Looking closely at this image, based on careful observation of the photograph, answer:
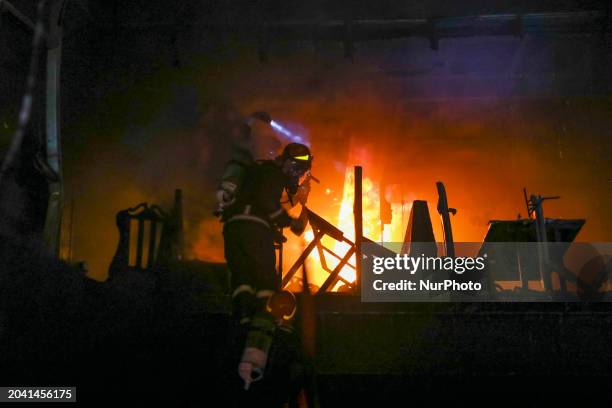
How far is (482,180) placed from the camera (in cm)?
1120

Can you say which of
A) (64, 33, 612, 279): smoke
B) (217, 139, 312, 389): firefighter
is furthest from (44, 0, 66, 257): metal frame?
(64, 33, 612, 279): smoke

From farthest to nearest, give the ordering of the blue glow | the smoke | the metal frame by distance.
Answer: the blue glow
the smoke
the metal frame

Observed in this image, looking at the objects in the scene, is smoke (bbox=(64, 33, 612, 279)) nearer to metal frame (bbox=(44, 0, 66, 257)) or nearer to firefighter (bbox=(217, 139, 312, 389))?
metal frame (bbox=(44, 0, 66, 257))

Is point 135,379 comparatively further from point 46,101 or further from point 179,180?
point 179,180

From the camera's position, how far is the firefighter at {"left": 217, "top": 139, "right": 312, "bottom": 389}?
3.49 m

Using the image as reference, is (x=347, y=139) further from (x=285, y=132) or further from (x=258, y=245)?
(x=258, y=245)

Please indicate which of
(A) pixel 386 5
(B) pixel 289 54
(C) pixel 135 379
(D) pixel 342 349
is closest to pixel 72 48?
(B) pixel 289 54

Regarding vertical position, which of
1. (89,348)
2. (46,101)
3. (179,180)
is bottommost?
(89,348)

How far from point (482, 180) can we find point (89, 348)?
9694mm

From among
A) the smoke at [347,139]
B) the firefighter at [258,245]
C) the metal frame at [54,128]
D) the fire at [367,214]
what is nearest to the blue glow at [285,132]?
the smoke at [347,139]

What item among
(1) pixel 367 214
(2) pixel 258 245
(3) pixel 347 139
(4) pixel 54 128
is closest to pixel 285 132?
(3) pixel 347 139

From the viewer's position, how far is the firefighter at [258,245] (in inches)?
138

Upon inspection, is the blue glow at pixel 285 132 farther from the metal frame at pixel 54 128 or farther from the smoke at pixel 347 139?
the metal frame at pixel 54 128

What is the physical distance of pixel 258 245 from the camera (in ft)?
12.9
